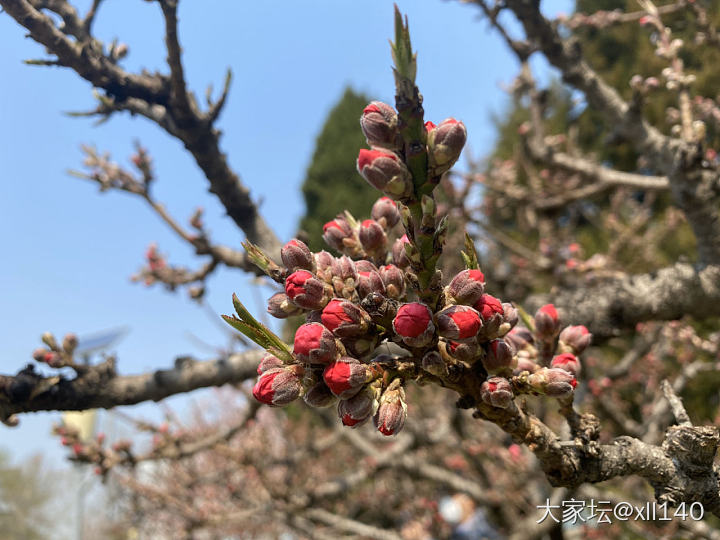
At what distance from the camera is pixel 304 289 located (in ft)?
3.47

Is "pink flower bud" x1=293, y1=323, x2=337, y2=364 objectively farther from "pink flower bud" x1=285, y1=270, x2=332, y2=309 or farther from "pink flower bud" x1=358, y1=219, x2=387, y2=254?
"pink flower bud" x1=358, y1=219, x2=387, y2=254

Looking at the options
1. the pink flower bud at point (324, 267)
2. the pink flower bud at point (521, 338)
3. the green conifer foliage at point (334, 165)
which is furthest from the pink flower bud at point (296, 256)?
the green conifer foliage at point (334, 165)

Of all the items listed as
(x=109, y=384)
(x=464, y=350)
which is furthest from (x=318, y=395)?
(x=109, y=384)

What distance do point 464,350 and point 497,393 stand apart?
0.42 ft

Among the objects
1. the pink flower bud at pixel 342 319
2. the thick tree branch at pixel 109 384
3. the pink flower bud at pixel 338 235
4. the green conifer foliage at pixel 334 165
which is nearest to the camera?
the pink flower bud at pixel 342 319

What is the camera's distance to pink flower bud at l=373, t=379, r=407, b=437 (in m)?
0.97

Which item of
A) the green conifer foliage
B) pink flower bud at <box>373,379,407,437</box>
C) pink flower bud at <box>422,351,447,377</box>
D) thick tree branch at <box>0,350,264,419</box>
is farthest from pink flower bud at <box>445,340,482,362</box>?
the green conifer foliage

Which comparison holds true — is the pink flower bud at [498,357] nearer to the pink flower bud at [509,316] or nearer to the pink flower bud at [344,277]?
the pink flower bud at [509,316]

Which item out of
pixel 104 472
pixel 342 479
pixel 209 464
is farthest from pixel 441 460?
pixel 209 464

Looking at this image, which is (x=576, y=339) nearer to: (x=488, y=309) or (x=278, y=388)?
(x=488, y=309)

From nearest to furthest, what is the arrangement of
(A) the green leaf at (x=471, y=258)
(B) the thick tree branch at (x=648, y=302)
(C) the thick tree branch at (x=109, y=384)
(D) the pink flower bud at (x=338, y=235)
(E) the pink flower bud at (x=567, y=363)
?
(A) the green leaf at (x=471, y=258) < (E) the pink flower bud at (x=567, y=363) < (D) the pink flower bud at (x=338, y=235) < (C) the thick tree branch at (x=109, y=384) < (B) the thick tree branch at (x=648, y=302)

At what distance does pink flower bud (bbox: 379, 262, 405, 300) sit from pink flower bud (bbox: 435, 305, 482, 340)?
0.16 m

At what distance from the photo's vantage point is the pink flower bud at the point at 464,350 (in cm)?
105

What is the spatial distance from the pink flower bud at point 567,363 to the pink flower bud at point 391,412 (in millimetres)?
473
